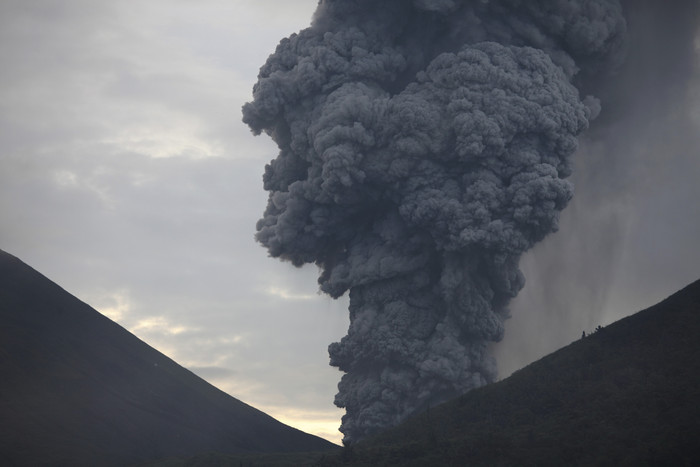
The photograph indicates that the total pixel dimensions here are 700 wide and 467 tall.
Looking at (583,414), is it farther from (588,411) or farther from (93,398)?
(93,398)

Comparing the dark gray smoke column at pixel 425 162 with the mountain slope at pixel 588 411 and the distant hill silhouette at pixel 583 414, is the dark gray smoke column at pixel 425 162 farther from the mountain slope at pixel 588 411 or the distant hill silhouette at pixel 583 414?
the mountain slope at pixel 588 411

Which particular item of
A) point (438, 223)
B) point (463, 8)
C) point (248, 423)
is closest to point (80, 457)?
point (248, 423)

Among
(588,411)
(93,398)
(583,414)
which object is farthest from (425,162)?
(93,398)

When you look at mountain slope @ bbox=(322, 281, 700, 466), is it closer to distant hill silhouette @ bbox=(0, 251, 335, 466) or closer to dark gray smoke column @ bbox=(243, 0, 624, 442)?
dark gray smoke column @ bbox=(243, 0, 624, 442)

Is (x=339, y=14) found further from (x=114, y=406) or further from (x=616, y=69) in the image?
(x=114, y=406)

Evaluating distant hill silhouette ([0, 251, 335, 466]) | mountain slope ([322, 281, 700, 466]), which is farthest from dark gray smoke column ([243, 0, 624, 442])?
distant hill silhouette ([0, 251, 335, 466])

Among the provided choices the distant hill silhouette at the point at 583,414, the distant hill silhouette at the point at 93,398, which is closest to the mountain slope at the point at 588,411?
the distant hill silhouette at the point at 583,414

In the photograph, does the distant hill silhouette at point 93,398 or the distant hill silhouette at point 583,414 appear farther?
the distant hill silhouette at point 93,398
